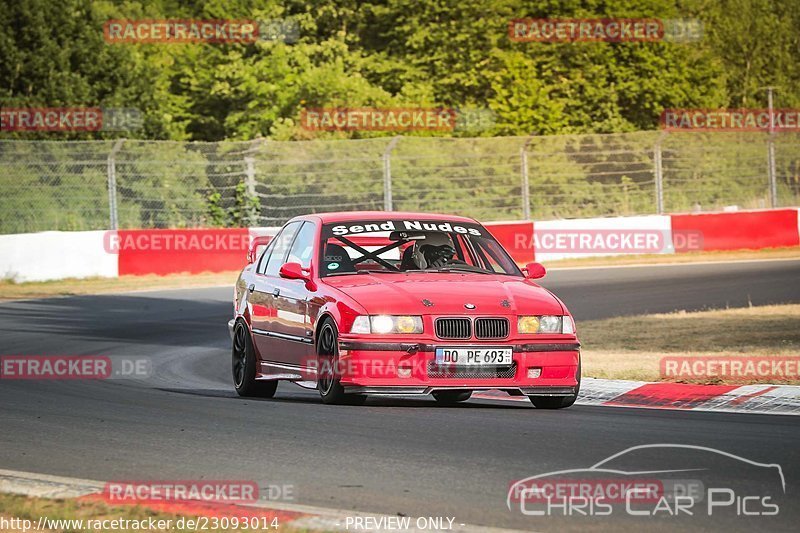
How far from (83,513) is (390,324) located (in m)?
3.70

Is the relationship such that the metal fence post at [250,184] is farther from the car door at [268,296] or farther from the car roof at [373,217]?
the car roof at [373,217]

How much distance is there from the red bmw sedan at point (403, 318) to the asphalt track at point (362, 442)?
24 cm

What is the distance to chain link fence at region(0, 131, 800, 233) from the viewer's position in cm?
2788

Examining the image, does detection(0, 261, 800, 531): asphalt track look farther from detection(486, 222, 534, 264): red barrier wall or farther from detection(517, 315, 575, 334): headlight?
detection(486, 222, 534, 264): red barrier wall

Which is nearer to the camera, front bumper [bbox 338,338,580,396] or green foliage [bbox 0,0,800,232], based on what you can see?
front bumper [bbox 338,338,580,396]

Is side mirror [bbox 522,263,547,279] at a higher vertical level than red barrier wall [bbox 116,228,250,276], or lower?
lower

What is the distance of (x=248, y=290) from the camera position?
12086 millimetres

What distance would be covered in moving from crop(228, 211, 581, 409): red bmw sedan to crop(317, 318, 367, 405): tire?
0.03ft

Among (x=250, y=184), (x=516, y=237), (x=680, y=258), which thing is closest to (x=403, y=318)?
(x=516, y=237)

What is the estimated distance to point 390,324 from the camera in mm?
9680

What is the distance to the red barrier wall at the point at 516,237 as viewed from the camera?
29672 mm

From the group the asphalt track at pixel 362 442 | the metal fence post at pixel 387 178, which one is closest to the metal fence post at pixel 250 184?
the metal fence post at pixel 387 178

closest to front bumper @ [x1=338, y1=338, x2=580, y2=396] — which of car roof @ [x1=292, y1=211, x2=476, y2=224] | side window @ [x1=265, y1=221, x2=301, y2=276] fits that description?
car roof @ [x1=292, y1=211, x2=476, y2=224]

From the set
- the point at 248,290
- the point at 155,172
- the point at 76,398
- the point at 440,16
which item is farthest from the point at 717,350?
the point at 440,16
